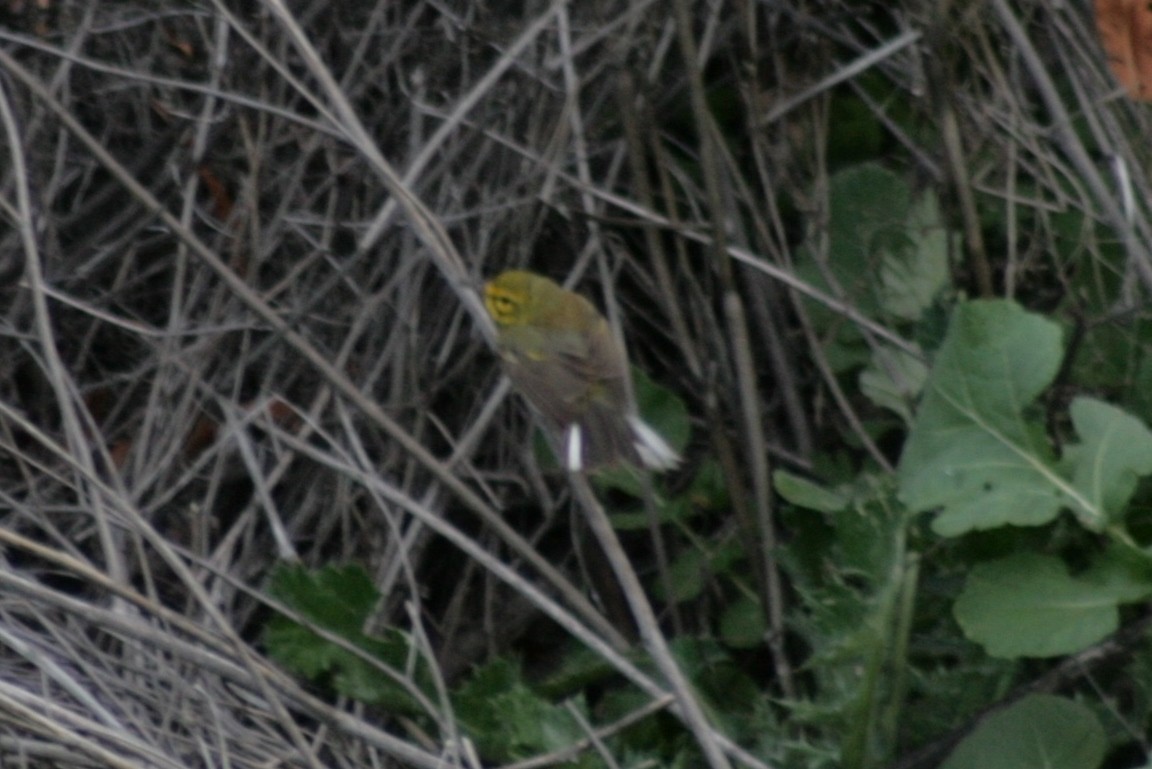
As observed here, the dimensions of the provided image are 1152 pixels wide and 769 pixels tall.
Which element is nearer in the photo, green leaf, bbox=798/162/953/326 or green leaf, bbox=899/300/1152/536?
green leaf, bbox=899/300/1152/536

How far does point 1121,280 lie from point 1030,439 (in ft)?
2.34

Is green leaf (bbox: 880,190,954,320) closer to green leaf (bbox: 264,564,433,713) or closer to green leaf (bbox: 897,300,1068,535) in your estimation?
green leaf (bbox: 897,300,1068,535)

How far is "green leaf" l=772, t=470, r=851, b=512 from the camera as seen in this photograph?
296 centimetres

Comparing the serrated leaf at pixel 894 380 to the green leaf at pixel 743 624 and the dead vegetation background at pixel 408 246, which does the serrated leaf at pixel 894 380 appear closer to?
the dead vegetation background at pixel 408 246

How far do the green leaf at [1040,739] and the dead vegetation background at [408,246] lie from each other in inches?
25.4

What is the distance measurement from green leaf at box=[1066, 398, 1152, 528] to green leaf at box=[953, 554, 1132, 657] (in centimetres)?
11

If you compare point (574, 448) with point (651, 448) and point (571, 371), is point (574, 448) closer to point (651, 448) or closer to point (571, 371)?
point (651, 448)

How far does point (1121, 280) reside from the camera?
339 cm

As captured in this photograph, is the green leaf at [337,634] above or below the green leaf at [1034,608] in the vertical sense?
below

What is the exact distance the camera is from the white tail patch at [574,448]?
3113mm

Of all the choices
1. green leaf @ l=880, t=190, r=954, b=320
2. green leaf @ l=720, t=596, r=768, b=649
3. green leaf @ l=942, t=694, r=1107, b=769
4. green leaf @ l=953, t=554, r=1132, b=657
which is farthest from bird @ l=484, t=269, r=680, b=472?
green leaf @ l=942, t=694, r=1107, b=769

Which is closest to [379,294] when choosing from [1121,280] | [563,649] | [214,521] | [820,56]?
[214,521]

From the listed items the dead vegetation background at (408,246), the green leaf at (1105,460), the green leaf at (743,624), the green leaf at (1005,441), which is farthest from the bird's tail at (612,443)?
the green leaf at (1105,460)

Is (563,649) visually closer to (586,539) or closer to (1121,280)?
(586,539)
